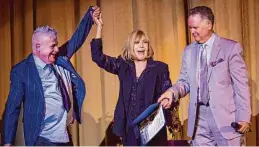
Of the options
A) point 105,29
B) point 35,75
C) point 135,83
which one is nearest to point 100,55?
point 135,83

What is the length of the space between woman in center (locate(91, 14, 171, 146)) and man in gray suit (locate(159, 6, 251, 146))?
8.4 inches

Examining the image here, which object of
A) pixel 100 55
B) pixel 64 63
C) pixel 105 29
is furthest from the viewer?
pixel 105 29

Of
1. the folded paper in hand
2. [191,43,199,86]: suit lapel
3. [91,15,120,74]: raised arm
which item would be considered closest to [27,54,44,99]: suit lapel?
[91,15,120,74]: raised arm

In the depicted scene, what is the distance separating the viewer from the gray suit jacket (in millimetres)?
3084

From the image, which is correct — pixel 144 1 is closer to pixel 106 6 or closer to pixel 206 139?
pixel 106 6

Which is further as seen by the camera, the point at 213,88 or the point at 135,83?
the point at 135,83

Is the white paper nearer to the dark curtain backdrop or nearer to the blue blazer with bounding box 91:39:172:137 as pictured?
the blue blazer with bounding box 91:39:172:137

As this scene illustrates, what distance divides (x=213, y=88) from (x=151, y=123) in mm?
503

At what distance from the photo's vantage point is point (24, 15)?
4.80m

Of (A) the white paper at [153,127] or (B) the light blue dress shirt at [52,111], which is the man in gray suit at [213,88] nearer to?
(A) the white paper at [153,127]

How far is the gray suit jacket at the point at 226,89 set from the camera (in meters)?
3.08

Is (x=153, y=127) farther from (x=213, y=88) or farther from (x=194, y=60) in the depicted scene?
(x=194, y=60)

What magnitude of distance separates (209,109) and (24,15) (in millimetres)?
2294

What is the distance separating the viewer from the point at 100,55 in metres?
3.53
